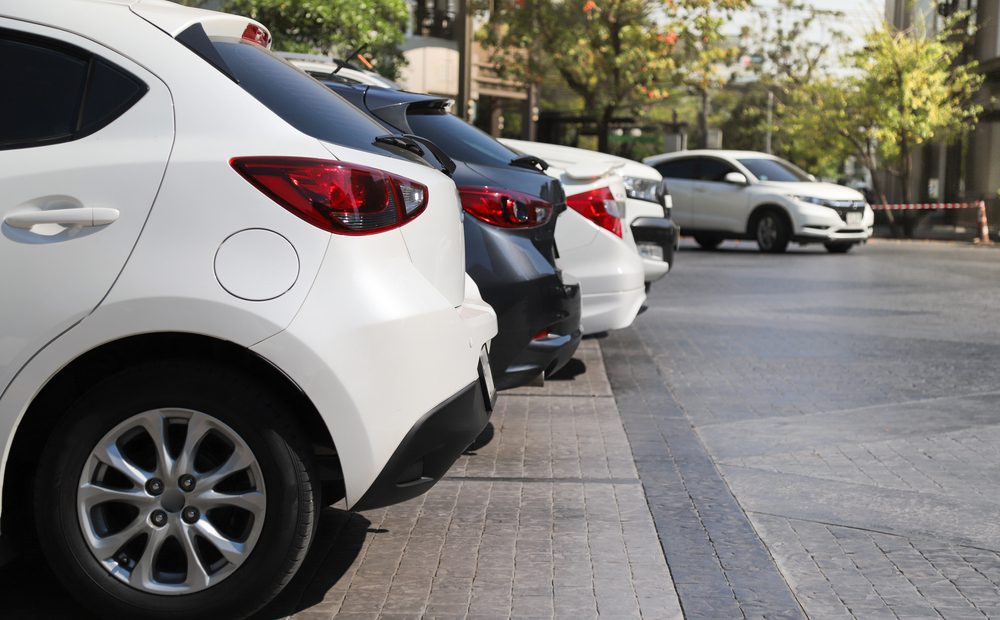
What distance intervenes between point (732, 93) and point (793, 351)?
7219 centimetres

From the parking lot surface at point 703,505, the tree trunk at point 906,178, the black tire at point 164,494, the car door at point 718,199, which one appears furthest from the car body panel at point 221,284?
the tree trunk at point 906,178

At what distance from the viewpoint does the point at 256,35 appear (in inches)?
171

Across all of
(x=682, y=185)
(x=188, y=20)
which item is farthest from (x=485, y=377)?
(x=682, y=185)

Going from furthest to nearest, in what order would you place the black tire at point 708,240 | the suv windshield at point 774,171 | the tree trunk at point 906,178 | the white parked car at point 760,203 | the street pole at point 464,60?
the tree trunk at point 906,178
the black tire at point 708,240
the suv windshield at point 774,171
the white parked car at point 760,203
the street pole at point 464,60

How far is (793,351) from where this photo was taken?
10.1 m

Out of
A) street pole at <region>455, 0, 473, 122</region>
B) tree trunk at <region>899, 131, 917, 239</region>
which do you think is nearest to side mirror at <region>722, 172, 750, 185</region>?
street pole at <region>455, 0, 473, 122</region>

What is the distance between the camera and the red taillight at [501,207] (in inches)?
236

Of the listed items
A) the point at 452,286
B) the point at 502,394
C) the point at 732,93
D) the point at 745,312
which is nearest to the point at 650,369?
the point at 502,394

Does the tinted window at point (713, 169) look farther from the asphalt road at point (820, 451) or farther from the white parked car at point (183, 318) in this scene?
the white parked car at point (183, 318)

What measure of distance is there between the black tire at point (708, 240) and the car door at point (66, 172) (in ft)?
65.8

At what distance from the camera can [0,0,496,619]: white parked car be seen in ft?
11.6

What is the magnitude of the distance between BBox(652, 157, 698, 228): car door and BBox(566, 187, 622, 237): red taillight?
48.9ft

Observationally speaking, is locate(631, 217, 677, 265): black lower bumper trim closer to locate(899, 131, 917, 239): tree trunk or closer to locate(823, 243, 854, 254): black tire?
locate(823, 243, 854, 254): black tire

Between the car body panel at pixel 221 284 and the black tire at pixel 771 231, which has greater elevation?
the car body panel at pixel 221 284
